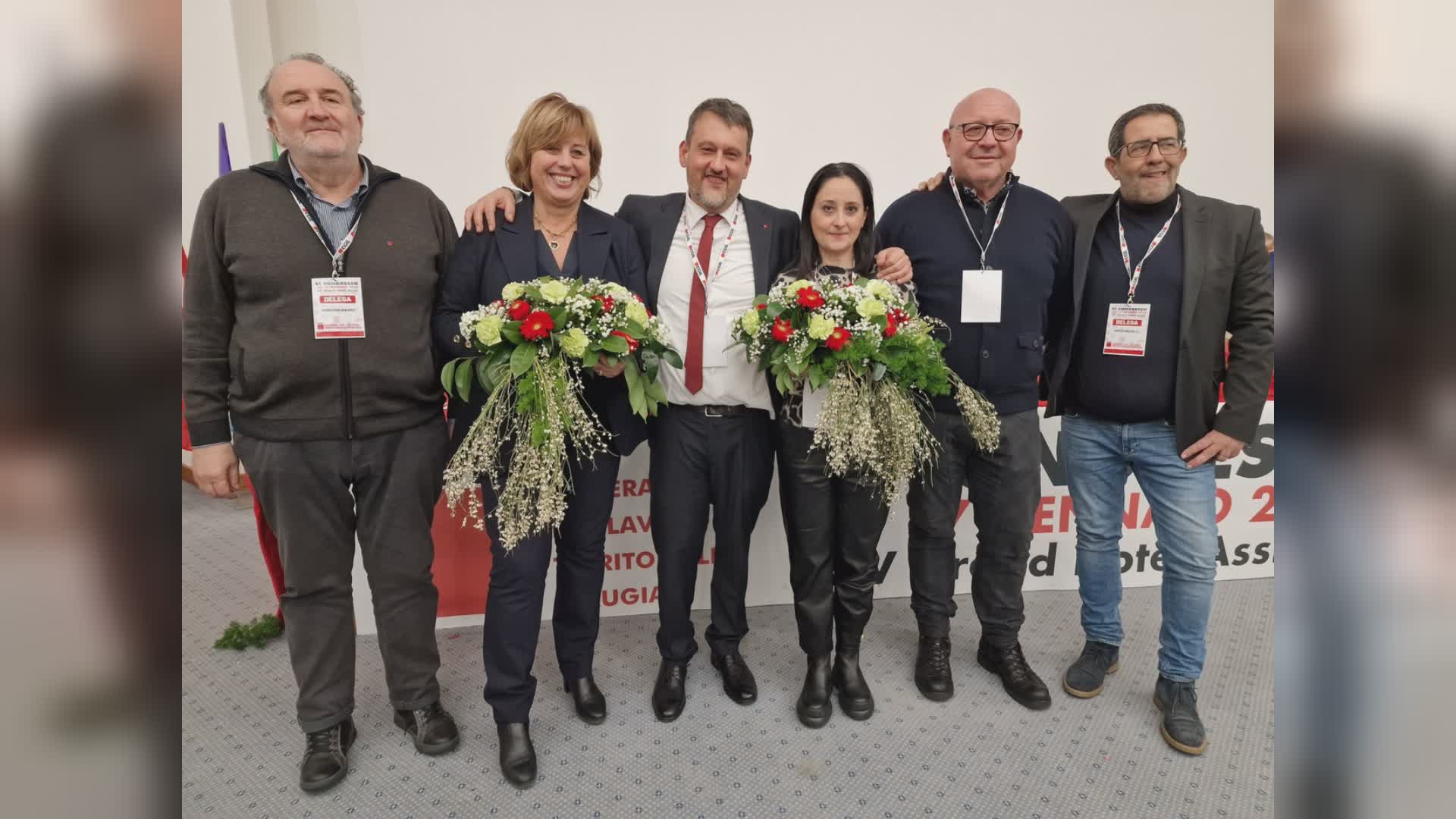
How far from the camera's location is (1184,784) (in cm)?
250

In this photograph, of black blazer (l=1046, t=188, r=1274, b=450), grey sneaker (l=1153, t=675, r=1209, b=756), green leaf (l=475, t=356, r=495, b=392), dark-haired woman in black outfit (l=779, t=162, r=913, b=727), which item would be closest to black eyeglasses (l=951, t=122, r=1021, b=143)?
dark-haired woman in black outfit (l=779, t=162, r=913, b=727)

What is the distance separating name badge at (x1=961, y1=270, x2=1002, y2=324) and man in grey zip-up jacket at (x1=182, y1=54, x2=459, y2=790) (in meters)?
1.98

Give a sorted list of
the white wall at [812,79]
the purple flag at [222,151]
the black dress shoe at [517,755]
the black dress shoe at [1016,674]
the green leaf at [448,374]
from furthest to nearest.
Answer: the purple flag at [222,151]
the white wall at [812,79]
the black dress shoe at [1016,674]
the black dress shoe at [517,755]
the green leaf at [448,374]

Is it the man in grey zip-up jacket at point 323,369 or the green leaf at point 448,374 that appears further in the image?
the green leaf at point 448,374

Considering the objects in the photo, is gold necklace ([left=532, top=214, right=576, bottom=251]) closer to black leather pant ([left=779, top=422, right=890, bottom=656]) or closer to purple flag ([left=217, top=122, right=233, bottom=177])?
black leather pant ([left=779, top=422, right=890, bottom=656])

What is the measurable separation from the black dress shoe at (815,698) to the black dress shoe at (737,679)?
205 millimetres

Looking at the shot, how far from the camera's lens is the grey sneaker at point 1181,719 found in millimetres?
2662

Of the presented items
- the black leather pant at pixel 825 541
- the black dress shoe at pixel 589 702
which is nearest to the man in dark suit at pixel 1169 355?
the black leather pant at pixel 825 541

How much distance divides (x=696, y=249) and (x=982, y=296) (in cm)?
113

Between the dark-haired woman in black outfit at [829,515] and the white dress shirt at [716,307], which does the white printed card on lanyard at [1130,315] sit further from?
the white dress shirt at [716,307]

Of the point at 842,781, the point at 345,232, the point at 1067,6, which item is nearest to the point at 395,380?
the point at 345,232

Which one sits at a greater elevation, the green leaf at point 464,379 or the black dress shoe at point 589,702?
the green leaf at point 464,379

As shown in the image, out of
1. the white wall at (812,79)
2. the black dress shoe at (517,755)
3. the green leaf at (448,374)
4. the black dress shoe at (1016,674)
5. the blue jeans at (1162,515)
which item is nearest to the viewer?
the green leaf at (448,374)

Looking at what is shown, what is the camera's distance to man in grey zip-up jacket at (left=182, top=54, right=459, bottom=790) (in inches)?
89.4
